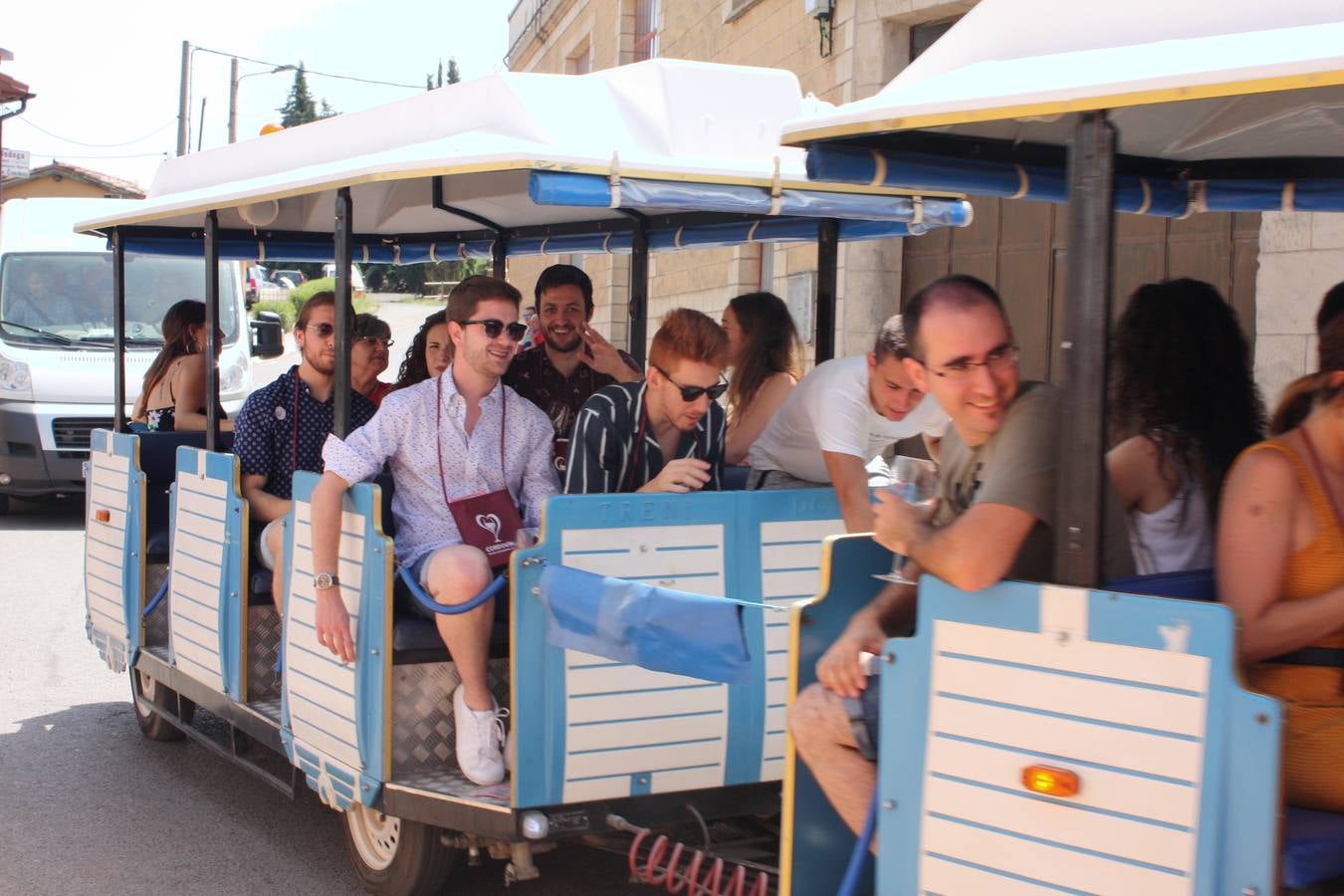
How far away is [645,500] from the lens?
157 inches

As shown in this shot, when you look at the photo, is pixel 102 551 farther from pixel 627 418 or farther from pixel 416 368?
pixel 627 418

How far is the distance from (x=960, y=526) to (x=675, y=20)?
1429cm

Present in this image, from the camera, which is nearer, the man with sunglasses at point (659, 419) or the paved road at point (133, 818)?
the man with sunglasses at point (659, 419)

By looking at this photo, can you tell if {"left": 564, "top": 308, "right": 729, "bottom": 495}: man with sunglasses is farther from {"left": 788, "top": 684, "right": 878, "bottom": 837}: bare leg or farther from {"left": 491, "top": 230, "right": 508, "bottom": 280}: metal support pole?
{"left": 491, "top": 230, "right": 508, "bottom": 280}: metal support pole

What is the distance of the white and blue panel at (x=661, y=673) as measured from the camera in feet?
12.7

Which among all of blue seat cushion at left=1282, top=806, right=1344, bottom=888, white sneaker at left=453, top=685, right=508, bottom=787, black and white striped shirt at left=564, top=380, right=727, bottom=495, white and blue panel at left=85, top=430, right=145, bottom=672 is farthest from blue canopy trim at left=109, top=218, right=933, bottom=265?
blue seat cushion at left=1282, top=806, right=1344, bottom=888

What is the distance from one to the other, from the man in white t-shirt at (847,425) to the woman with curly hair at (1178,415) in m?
1.04

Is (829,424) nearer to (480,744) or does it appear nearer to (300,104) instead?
(480,744)

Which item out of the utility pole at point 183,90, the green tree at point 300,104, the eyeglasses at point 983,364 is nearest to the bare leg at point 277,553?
the eyeglasses at point 983,364

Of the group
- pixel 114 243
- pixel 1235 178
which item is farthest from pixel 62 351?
pixel 1235 178

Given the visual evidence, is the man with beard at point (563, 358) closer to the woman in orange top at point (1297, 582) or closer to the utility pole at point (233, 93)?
the woman in orange top at point (1297, 582)

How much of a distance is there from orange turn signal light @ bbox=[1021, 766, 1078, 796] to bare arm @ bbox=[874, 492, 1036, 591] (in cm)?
34

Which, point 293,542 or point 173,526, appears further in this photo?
point 173,526

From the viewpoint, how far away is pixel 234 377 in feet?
42.9
